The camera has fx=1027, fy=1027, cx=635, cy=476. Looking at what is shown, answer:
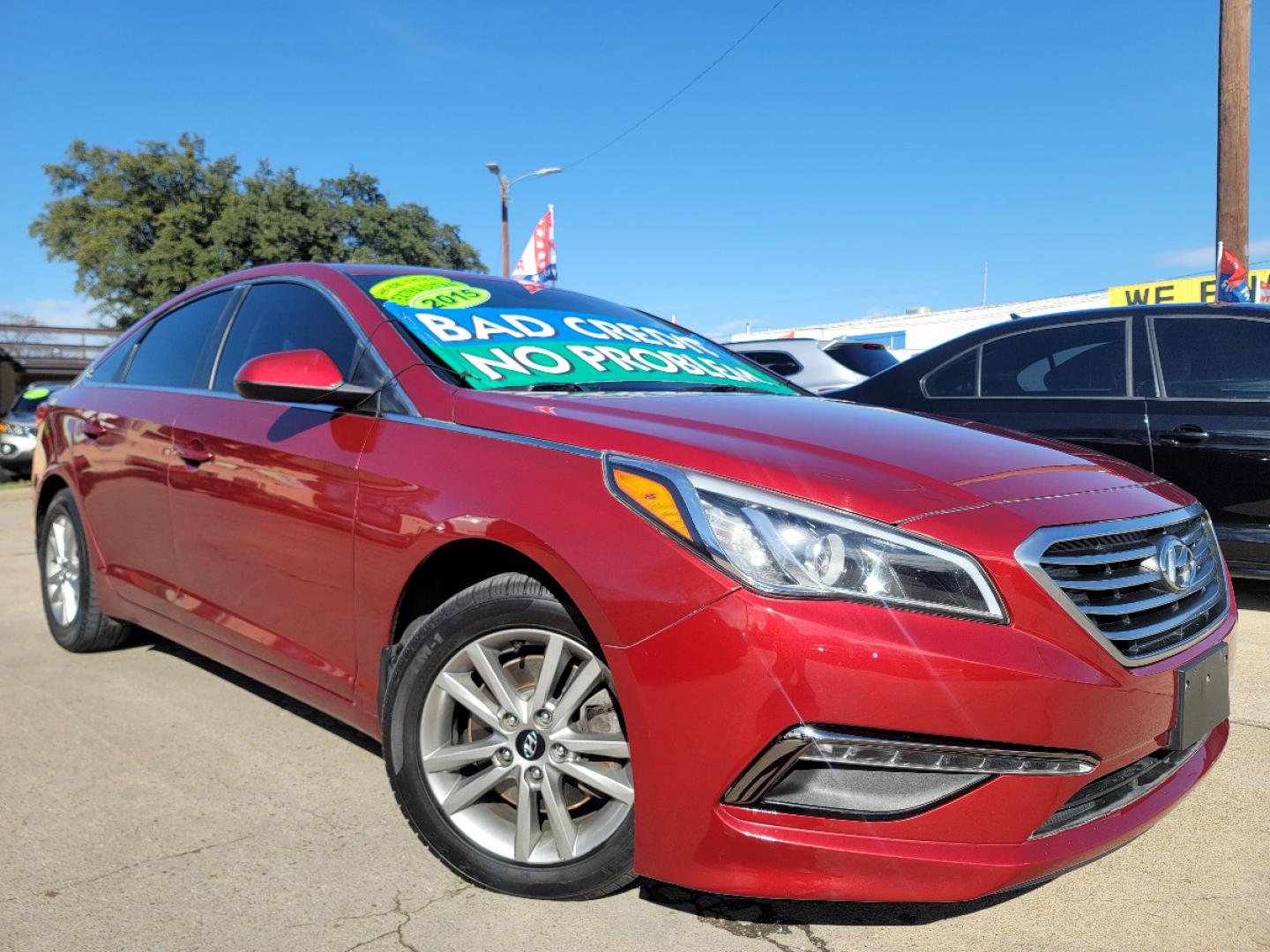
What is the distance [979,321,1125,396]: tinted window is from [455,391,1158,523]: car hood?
2.63 metres

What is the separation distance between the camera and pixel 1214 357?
4.80 meters

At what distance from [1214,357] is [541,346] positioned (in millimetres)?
3507

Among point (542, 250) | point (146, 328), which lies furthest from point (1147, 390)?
point (542, 250)

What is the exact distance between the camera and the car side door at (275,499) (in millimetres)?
2670

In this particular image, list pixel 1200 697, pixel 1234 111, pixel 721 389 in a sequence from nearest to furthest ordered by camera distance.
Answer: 1. pixel 1200 697
2. pixel 721 389
3. pixel 1234 111

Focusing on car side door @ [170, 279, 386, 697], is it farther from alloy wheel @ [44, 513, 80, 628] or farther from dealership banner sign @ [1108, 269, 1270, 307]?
dealership banner sign @ [1108, 269, 1270, 307]

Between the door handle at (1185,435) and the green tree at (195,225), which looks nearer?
the door handle at (1185,435)

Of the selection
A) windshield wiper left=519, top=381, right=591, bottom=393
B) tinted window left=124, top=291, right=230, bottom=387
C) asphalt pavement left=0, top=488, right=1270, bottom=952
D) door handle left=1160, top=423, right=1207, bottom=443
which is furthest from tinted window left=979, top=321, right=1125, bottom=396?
tinted window left=124, top=291, right=230, bottom=387

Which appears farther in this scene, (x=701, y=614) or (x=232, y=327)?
(x=232, y=327)

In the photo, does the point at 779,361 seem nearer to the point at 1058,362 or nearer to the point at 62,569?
the point at 1058,362

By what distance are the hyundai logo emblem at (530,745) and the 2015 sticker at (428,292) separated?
4.46 feet

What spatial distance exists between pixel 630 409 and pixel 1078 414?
11.0 feet

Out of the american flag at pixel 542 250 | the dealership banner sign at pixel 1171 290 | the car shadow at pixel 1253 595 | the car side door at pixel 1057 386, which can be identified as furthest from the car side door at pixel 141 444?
the dealership banner sign at pixel 1171 290

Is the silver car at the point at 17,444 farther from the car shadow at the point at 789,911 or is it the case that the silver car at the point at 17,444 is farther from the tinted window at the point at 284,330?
the car shadow at the point at 789,911
